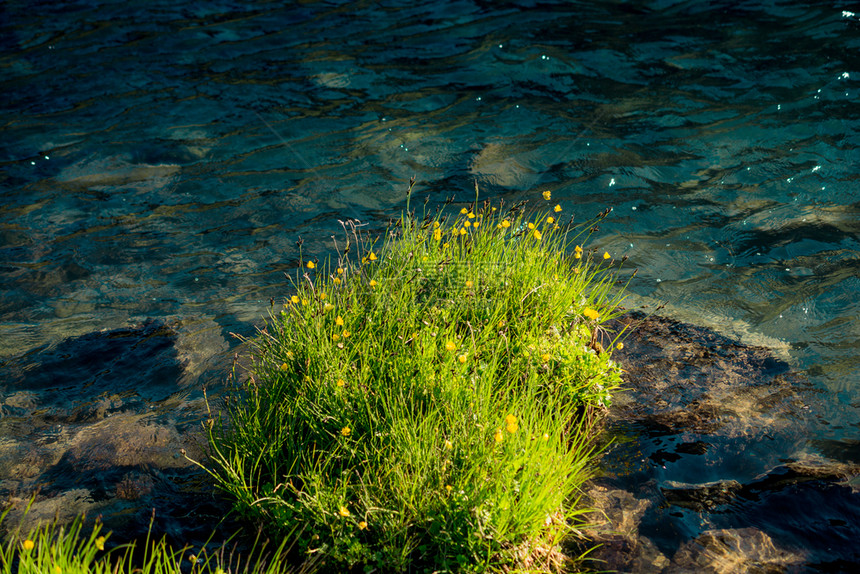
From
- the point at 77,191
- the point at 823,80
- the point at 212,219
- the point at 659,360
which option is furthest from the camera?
the point at 823,80

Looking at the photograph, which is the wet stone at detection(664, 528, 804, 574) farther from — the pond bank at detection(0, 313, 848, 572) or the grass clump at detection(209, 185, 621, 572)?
the grass clump at detection(209, 185, 621, 572)

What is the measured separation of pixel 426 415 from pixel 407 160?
18.1 ft

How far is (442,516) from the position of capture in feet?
10.1

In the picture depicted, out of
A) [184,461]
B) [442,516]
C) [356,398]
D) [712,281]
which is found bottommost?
[712,281]

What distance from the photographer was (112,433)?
426 centimetres

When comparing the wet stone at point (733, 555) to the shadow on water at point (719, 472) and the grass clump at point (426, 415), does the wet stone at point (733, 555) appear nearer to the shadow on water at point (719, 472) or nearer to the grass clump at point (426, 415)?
the shadow on water at point (719, 472)

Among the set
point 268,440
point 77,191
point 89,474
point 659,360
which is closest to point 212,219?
point 77,191

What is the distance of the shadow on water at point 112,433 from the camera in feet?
11.9

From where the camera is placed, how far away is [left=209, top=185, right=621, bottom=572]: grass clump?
310cm

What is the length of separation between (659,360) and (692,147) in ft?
14.8

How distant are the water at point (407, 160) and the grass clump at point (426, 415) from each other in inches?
31.7

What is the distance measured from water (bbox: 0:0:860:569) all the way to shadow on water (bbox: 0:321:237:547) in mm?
37

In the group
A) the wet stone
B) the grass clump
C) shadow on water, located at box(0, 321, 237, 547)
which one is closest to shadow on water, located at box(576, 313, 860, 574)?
the wet stone

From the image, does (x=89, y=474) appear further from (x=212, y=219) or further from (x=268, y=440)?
(x=212, y=219)
